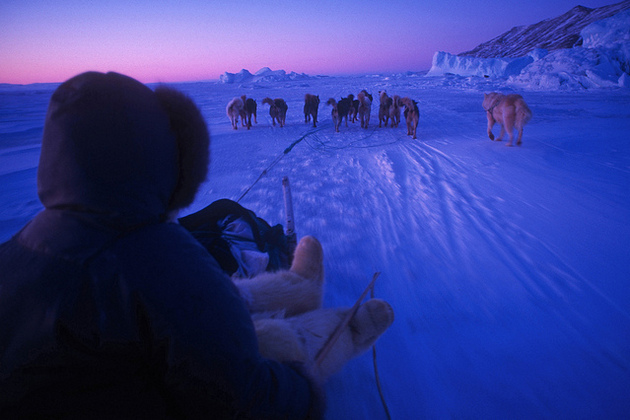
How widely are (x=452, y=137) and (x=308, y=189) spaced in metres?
4.83

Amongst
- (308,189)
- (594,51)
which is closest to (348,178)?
(308,189)

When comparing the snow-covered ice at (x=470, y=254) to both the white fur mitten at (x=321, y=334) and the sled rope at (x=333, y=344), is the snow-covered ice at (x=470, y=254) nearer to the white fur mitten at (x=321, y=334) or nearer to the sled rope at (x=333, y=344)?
the sled rope at (x=333, y=344)

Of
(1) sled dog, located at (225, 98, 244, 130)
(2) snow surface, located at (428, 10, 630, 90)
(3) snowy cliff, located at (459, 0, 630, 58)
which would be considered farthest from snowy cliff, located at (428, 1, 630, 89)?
(3) snowy cliff, located at (459, 0, 630, 58)

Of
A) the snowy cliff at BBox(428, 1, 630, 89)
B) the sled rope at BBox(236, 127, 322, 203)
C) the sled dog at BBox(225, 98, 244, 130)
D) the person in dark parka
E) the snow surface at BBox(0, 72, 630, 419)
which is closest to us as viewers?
the person in dark parka

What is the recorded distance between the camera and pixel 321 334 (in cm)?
145

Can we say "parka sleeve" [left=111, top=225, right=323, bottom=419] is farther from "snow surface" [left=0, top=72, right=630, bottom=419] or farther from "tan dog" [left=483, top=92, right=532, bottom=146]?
"tan dog" [left=483, top=92, right=532, bottom=146]

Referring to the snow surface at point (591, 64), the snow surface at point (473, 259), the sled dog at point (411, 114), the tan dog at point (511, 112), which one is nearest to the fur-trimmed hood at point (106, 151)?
the snow surface at point (473, 259)

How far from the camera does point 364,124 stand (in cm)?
992

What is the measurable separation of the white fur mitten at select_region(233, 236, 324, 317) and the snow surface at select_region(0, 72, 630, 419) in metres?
0.42

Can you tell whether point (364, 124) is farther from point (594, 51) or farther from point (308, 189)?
point (594, 51)

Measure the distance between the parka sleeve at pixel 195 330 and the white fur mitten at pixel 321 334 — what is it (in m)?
0.36

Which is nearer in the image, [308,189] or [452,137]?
[308,189]

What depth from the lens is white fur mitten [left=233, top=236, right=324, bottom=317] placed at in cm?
159

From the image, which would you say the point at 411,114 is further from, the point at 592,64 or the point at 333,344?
the point at 592,64
